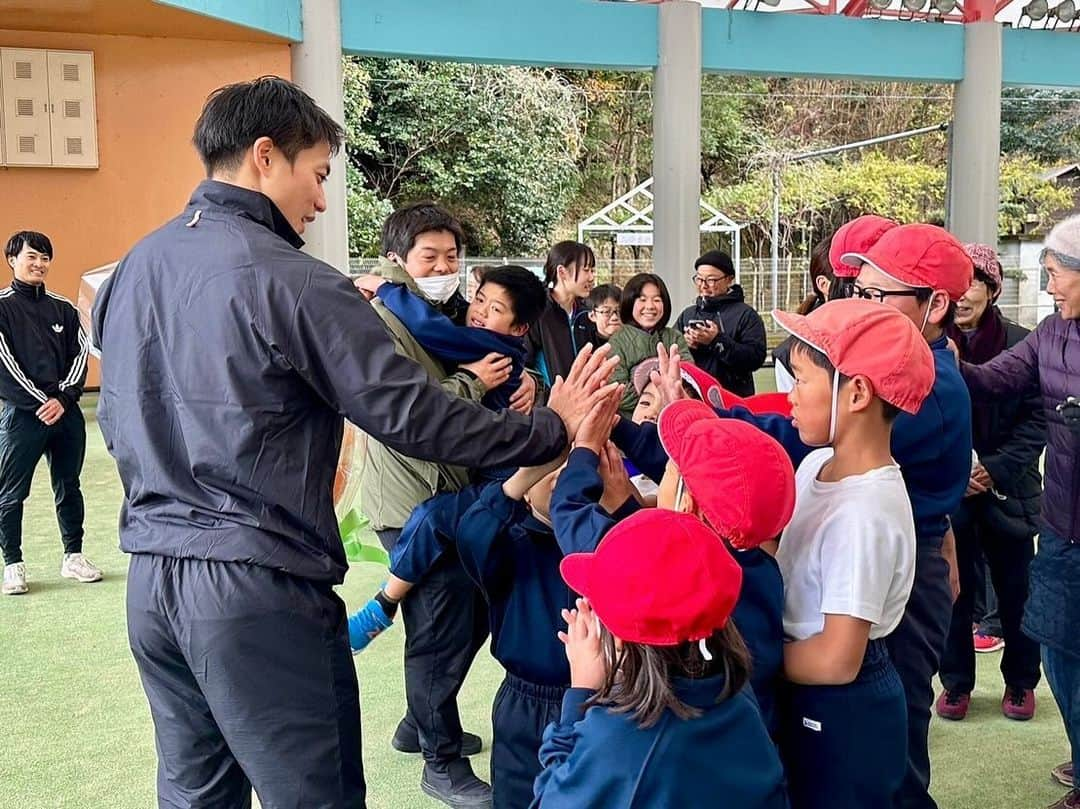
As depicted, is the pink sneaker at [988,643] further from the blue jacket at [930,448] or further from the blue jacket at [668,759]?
the blue jacket at [668,759]

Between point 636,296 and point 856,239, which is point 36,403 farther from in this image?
point 856,239

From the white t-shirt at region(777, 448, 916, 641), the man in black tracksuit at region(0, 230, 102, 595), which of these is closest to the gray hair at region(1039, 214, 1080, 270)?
the white t-shirt at region(777, 448, 916, 641)

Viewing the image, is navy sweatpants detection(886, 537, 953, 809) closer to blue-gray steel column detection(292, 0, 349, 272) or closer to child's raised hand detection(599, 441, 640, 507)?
child's raised hand detection(599, 441, 640, 507)

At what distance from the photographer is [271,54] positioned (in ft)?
28.2

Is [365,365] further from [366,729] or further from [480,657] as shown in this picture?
[480,657]

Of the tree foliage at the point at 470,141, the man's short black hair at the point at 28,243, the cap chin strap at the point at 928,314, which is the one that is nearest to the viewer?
the cap chin strap at the point at 928,314

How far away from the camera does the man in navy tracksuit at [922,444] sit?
2.09 meters

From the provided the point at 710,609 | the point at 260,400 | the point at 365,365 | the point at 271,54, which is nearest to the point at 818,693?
the point at 710,609

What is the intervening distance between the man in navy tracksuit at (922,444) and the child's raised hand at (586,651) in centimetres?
65

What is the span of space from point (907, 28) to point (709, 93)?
1279 centimetres

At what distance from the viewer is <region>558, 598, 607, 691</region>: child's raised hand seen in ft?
4.68

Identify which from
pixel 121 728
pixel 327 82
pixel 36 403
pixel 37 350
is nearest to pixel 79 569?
pixel 36 403

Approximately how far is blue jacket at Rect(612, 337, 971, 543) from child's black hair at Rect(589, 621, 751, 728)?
70 centimetres

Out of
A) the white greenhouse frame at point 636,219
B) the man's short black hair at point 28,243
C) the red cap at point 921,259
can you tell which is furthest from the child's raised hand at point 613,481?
the white greenhouse frame at point 636,219
